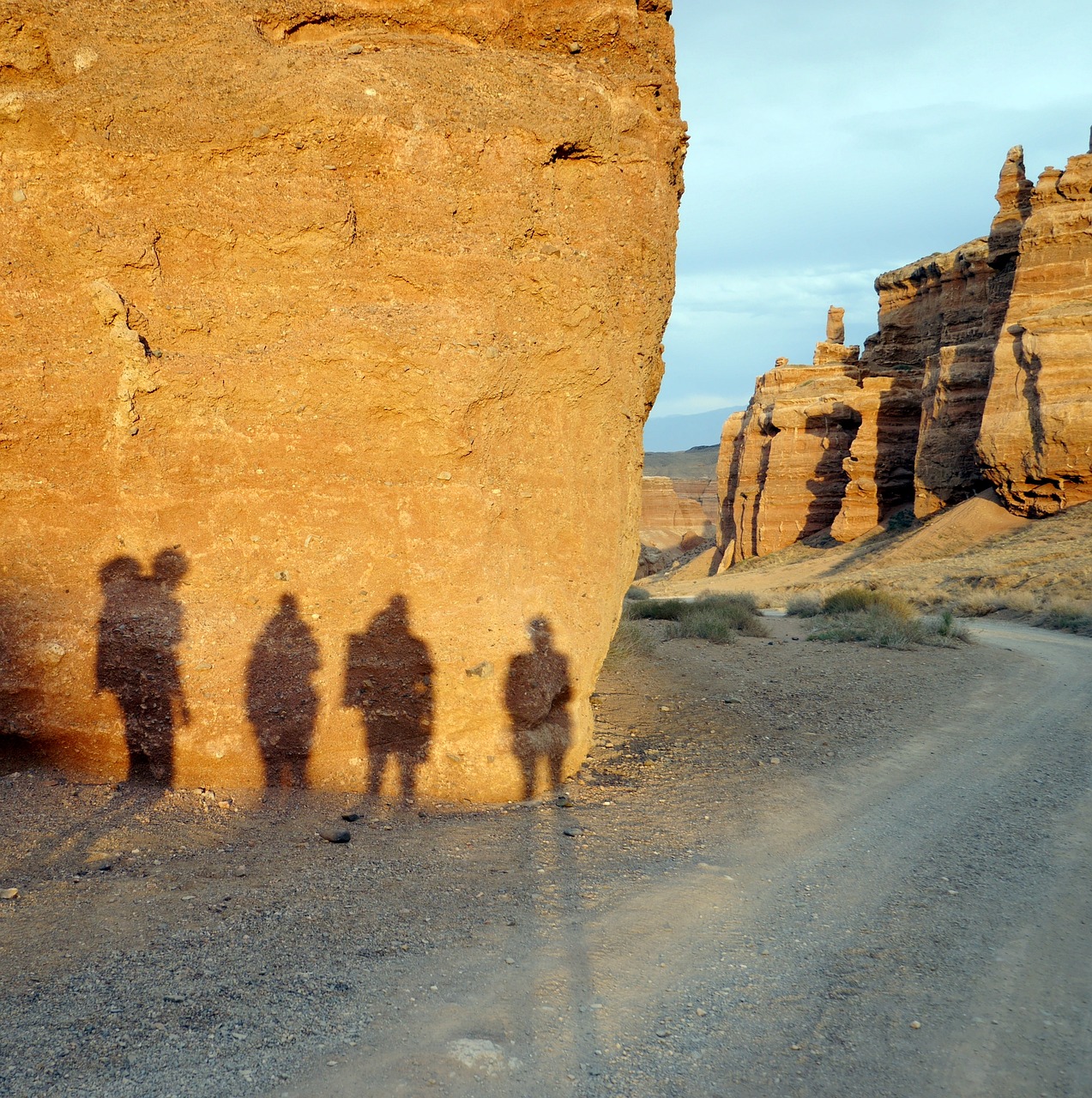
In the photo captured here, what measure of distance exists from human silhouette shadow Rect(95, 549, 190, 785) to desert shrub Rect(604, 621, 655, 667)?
519 centimetres

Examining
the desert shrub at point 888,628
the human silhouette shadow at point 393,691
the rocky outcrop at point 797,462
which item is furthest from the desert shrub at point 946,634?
the rocky outcrop at point 797,462

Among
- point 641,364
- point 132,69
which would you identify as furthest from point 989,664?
point 132,69

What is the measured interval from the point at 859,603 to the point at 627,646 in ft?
28.6

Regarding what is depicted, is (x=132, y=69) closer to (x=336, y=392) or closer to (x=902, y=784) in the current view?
(x=336, y=392)

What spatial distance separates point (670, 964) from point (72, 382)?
4178 mm

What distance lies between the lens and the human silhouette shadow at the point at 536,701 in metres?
5.20

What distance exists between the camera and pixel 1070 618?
55.3 feet

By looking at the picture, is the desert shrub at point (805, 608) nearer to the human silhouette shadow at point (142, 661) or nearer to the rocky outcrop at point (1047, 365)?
the rocky outcrop at point (1047, 365)

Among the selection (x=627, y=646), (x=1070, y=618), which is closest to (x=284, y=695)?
(x=627, y=646)

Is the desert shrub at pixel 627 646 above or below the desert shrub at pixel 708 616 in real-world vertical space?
above

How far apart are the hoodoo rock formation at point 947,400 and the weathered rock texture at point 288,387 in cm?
2823

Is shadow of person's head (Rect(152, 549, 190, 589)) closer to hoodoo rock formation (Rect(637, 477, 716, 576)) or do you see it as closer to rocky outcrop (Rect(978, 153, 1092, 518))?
rocky outcrop (Rect(978, 153, 1092, 518))

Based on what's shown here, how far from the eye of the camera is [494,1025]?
2822 millimetres

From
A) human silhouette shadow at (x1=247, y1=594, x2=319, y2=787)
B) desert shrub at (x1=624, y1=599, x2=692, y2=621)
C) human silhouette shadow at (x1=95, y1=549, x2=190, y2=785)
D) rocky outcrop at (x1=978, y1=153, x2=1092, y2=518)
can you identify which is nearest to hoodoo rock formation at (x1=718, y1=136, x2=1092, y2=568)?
rocky outcrop at (x1=978, y1=153, x2=1092, y2=518)
